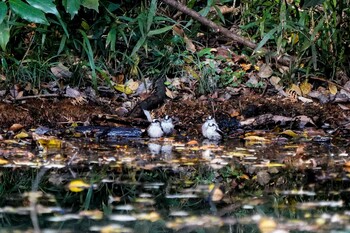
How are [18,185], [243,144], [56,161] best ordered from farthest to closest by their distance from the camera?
[243,144] < [56,161] < [18,185]

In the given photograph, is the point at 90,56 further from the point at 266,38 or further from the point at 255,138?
the point at 255,138

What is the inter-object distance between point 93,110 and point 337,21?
2.56 meters

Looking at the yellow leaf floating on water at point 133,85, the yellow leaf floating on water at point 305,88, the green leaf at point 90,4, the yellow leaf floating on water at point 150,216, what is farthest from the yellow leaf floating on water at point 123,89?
the yellow leaf floating on water at point 150,216

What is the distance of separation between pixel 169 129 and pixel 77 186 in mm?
2234

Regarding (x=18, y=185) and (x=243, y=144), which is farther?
(x=243, y=144)

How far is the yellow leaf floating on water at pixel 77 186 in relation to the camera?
329cm

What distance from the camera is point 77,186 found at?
3354 millimetres

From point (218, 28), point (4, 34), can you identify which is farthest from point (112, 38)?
point (4, 34)

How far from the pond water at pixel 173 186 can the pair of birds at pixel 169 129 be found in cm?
19

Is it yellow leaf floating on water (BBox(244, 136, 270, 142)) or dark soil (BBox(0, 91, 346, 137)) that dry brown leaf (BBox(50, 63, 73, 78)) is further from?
yellow leaf floating on water (BBox(244, 136, 270, 142))

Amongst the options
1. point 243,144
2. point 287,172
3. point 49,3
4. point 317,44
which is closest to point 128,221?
point 287,172

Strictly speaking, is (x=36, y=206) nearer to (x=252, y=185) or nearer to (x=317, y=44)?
(x=252, y=185)

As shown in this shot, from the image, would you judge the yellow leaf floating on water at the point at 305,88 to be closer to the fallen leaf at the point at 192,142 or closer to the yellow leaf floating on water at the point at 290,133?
the yellow leaf floating on water at the point at 290,133

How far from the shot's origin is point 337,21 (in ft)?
21.9
